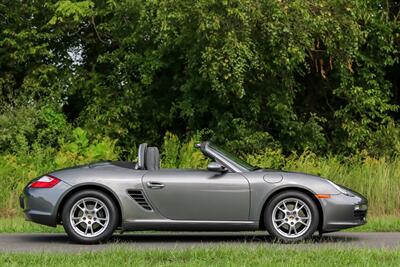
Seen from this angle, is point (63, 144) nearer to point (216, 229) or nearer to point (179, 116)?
point (179, 116)

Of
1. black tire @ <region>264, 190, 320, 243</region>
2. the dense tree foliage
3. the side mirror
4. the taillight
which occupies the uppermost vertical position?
the dense tree foliage

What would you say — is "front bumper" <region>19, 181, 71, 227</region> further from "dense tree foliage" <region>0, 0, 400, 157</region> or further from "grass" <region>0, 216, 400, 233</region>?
"dense tree foliage" <region>0, 0, 400, 157</region>

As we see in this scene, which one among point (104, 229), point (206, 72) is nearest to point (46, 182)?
point (104, 229)

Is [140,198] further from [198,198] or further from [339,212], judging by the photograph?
[339,212]

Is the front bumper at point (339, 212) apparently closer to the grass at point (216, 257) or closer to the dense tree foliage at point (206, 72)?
the grass at point (216, 257)

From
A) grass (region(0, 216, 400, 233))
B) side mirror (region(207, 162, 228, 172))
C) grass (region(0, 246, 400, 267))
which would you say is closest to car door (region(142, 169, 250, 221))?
side mirror (region(207, 162, 228, 172))

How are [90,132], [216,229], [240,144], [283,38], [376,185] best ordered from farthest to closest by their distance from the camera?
1. [90,132]
2. [240,144]
3. [283,38]
4. [376,185]
5. [216,229]

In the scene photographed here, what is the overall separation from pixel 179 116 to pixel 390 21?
20.1 ft

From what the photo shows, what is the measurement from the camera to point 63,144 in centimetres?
1961

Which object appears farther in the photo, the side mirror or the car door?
the side mirror

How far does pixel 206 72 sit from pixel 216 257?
10.0 meters

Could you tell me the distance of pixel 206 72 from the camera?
1770 cm

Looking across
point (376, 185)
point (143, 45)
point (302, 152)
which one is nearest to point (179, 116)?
point (143, 45)

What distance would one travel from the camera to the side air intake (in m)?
10.1
